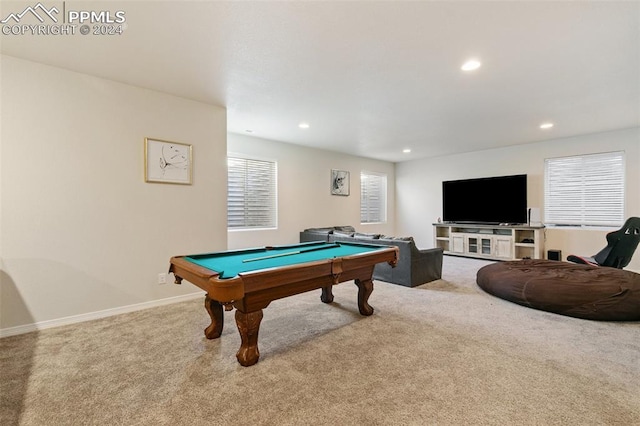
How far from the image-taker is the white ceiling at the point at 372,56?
202 cm

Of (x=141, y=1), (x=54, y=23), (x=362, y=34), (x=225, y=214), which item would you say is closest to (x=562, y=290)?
(x=362, y=34)

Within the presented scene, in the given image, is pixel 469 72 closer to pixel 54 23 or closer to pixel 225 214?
pixel 225 214

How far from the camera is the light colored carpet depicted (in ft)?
5.22

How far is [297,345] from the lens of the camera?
2396mm

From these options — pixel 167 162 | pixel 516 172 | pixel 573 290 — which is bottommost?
pixel 573 290

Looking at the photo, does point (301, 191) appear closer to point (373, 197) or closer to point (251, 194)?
point (251, 194)

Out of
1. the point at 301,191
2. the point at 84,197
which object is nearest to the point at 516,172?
the point at 301,191

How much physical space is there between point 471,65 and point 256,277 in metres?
2.76

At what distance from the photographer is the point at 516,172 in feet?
20.3

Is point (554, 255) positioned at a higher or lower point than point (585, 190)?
lower

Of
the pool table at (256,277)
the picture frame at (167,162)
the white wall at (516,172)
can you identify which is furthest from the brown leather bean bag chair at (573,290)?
the picture frame at (167,162)

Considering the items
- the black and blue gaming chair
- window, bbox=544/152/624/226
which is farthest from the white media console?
the black and blue gaming chair

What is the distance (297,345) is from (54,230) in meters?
2.62

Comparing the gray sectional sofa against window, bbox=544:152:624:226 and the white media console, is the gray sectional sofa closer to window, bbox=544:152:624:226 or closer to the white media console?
the white media console
